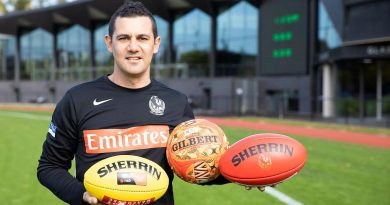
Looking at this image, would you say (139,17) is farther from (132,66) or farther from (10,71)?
(10,71)

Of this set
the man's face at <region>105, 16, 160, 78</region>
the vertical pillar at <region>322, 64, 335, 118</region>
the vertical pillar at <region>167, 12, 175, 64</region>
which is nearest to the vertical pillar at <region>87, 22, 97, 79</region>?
the vertical pillar at <region>167, 12, 175, 64</region>

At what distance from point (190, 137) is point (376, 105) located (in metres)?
21.9

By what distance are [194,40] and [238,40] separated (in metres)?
5.47

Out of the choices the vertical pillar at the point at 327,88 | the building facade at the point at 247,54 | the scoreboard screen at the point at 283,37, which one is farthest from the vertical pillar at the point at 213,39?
the vertical pillar at the point at 327,88

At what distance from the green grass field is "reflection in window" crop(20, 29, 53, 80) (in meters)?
44.7

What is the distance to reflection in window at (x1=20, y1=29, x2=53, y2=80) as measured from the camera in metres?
54.9

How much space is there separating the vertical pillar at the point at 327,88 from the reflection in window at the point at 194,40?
1340 cm

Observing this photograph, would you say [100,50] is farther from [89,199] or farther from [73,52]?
[89,199]

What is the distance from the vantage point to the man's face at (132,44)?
2.70 meters

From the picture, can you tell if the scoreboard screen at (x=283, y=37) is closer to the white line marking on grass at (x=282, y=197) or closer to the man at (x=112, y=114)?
the white line marking on grass at (x=282, y=197)

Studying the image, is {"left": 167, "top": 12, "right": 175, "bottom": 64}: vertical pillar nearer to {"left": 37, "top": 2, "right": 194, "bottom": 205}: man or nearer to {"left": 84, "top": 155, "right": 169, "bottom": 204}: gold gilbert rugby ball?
{"left": 37, "top": 2, "right": 194, "bottom": 205}: man

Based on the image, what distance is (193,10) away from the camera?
40.4 m

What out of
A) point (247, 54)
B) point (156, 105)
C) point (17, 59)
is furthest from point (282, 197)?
point (17, 59)

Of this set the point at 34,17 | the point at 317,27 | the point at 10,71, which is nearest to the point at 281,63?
the point at 317,27
